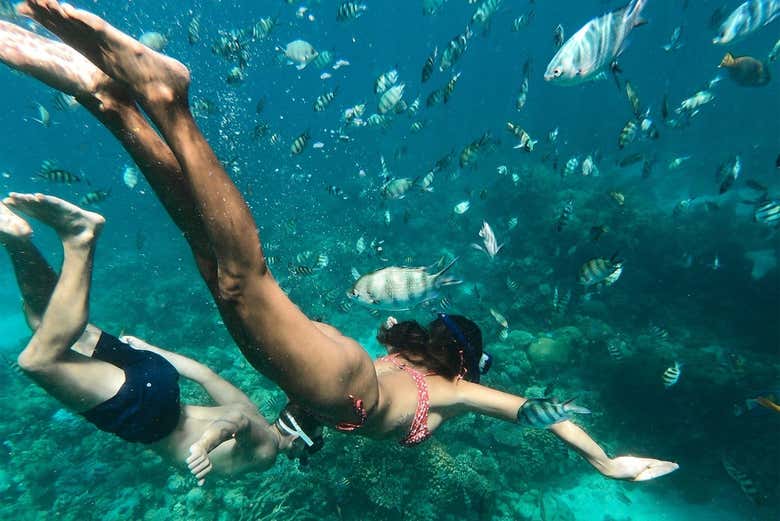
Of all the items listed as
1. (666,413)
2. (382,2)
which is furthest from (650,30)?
(666,413)

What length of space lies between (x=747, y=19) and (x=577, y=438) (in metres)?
6.90

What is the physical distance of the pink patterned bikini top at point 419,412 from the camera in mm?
3074

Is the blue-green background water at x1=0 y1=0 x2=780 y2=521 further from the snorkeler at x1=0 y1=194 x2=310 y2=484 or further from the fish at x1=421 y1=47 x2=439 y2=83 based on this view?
the fish at x1=421 y1=47 x2=439 y2=83

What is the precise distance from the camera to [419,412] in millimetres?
3064

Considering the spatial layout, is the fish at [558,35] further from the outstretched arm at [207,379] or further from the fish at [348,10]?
the outstretched arm at [207,379]

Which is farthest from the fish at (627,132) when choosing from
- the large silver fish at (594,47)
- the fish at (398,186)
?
the fish at (398,186)

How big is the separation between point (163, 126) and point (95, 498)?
8.19 metres

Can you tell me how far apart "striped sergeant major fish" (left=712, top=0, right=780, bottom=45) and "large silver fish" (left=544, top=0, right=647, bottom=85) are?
3785 millimetres

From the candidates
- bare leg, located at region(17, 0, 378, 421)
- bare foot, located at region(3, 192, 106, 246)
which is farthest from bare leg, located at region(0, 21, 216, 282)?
bare foot, located at region(3, 192, 106, 246)

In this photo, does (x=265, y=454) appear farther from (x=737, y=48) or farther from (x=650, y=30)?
A: (x=650, y=30)

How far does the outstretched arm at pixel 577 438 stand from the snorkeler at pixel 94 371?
165cm

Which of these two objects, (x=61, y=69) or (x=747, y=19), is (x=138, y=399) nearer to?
(x=61, y=69)

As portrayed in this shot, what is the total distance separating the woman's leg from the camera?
291 cm

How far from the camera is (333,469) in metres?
5.68
